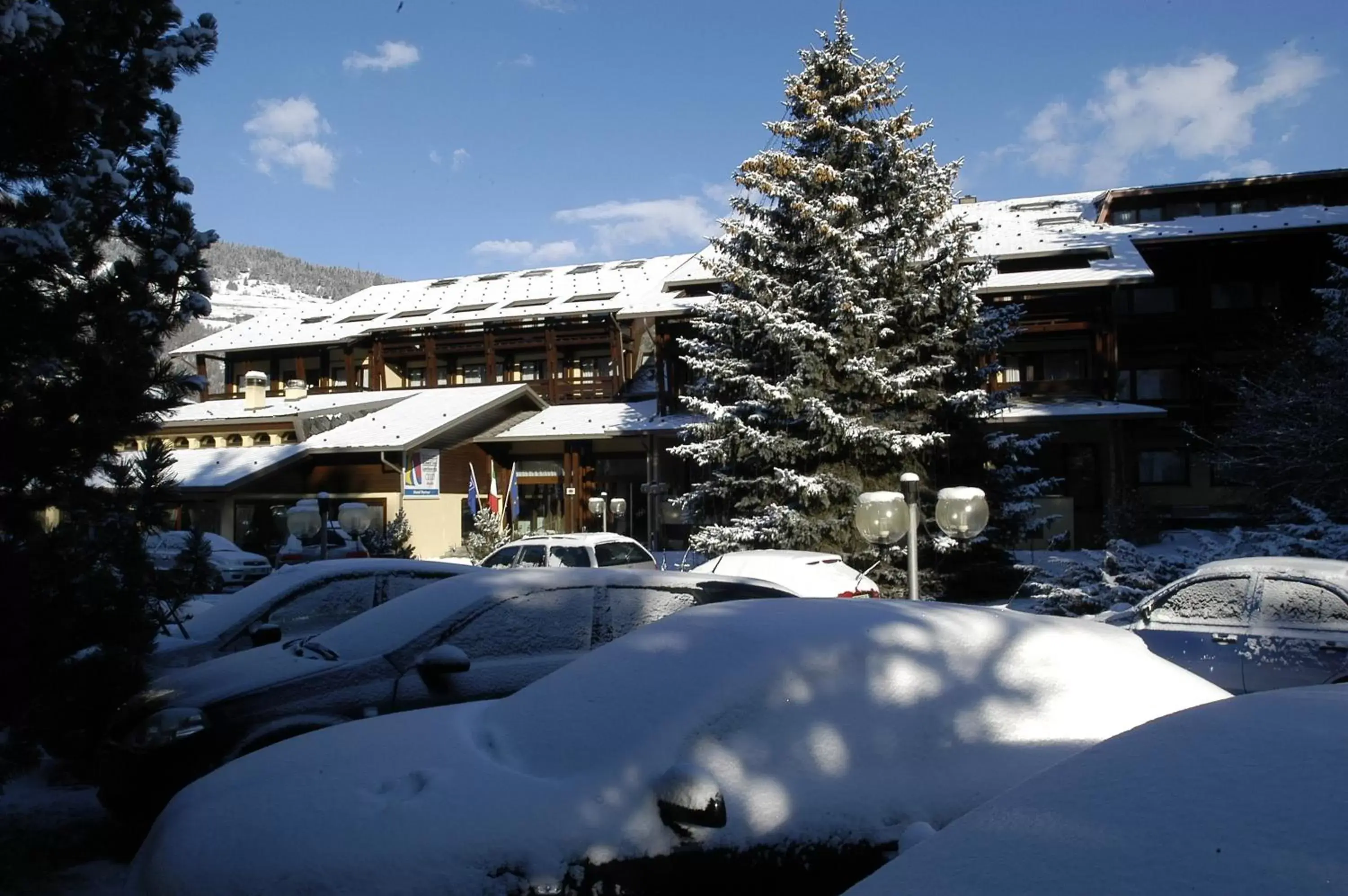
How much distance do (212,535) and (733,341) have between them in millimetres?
12549

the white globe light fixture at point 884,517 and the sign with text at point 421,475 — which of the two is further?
the sign with text at point 421,475

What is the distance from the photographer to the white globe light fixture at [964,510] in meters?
11.3

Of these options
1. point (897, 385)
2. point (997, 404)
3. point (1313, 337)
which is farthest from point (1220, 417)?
point (897, 385)

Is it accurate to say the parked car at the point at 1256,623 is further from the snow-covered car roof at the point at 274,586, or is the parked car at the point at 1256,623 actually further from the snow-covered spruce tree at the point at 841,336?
the snow-covered spruce tree at the point at 841,336

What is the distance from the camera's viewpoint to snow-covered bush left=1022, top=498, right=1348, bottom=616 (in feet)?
43.7

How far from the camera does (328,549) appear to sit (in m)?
22.0

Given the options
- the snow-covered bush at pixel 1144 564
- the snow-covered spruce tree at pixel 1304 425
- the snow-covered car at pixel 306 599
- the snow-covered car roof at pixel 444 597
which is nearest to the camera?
the snow-covered car roof at pixel 444 597

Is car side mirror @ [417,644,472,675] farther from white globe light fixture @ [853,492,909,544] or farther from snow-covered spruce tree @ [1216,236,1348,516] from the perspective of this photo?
Result: snow-covered spruce tree @ [1216,236,1348,516]

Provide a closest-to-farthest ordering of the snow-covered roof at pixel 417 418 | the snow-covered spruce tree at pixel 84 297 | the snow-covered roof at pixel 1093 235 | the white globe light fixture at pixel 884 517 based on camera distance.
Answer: the snow-covered spruce tree at pixel 84 297
the white globe light fixture at pixel 884 517
the snow-covered roof at pixel 1093 235
the snow-covered roof at pixel 417 418

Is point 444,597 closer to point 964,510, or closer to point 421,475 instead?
point 964,510

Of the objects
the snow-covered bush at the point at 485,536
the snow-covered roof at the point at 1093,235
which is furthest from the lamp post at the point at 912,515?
the snow-covered bush at the point at 485,536

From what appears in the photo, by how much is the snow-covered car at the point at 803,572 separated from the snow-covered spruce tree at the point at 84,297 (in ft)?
24.3

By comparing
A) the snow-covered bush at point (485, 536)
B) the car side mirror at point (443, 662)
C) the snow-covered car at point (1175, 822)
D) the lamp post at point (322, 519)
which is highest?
the snow-covered car at point (1175, 822)

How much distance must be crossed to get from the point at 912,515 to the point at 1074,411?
16.7 metres
